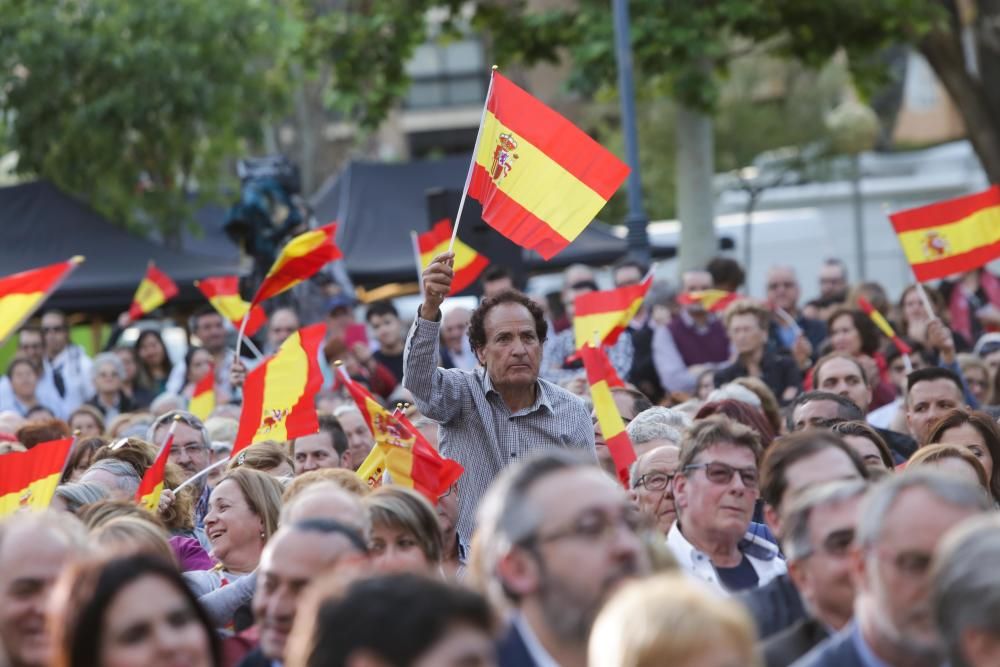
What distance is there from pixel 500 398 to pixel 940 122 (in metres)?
47.7

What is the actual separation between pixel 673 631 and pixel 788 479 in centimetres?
216

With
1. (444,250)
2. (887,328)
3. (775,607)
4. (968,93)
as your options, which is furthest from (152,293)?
(775,607)

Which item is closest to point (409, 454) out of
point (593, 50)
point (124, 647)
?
point (124, 647)

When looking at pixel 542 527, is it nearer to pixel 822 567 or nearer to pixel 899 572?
pixel 899 572

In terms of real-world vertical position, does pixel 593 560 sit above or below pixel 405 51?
below

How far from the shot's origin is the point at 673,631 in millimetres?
4137

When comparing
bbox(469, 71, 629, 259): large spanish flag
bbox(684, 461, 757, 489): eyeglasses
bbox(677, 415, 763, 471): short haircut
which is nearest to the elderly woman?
bbox(469, 71, 629, 259): large spanish flag

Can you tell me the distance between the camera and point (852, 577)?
5238 millimetres

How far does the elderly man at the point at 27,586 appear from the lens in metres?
5.26

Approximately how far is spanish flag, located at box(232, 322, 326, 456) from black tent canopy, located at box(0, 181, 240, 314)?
32.5ft

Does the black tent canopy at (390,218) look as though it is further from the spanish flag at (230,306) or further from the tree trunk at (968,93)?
the spanish flag at (230,306)

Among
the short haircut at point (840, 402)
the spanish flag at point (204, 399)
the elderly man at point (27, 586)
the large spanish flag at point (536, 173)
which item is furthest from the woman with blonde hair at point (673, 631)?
the spanish flag at point (204, 399)

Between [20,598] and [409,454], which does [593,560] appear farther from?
[409,454]

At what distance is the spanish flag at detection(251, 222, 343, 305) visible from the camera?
11.9m
